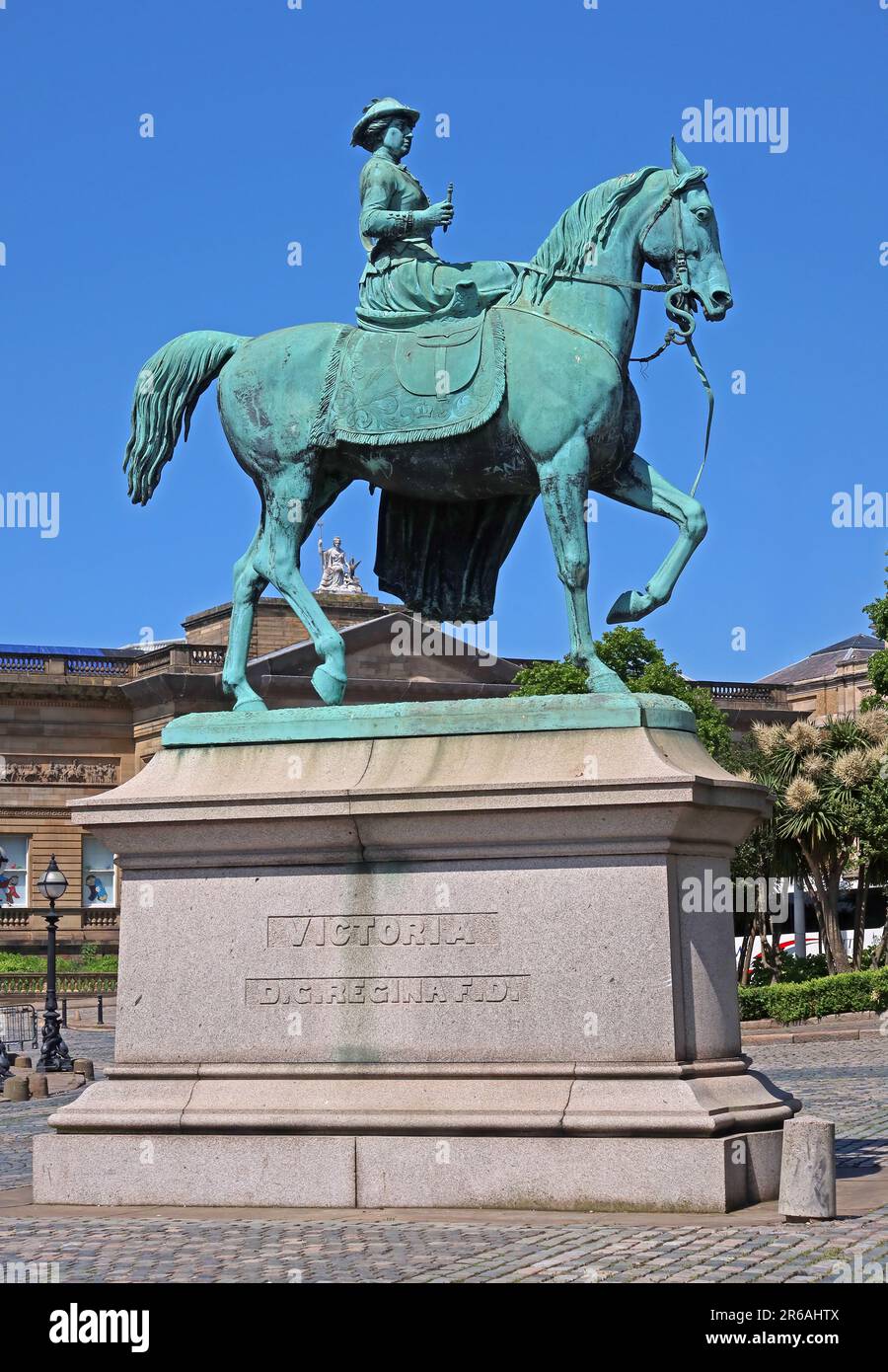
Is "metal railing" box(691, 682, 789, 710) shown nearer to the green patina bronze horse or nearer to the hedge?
the hedge

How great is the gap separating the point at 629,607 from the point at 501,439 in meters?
1.37

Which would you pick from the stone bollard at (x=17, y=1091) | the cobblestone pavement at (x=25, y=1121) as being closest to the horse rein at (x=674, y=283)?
the cobblestone pavement at (x=25, y=1121)

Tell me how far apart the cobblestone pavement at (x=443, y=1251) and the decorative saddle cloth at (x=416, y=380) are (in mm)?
5021

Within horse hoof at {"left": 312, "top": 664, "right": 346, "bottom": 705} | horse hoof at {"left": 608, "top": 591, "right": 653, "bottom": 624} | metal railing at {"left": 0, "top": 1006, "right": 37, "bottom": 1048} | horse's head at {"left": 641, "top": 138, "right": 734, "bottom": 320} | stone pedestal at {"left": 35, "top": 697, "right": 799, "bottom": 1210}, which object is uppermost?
horse's head at {"left": 641, "top": 138, "right": 734, "bottom": 320}

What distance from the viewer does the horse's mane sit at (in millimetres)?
12539

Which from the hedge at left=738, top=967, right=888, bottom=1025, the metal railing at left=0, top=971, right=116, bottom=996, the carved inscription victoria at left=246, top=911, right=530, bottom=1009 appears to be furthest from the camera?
the metal railing at left=0, top=971, right=116, bottom=996

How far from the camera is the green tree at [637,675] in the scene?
4672 cm

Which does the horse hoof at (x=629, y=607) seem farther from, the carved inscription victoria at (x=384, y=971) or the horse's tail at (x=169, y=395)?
the horse's tail at (x=169, y=395)

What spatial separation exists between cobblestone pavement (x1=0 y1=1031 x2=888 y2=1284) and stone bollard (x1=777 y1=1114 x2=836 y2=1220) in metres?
0.12

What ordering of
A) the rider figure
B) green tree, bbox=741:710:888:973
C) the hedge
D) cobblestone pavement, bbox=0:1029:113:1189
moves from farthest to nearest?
green tree, bbox=741:710:888:973 → the hedge → cobblestone pavement, bbox=0:1029:113:1189 → the rider figure

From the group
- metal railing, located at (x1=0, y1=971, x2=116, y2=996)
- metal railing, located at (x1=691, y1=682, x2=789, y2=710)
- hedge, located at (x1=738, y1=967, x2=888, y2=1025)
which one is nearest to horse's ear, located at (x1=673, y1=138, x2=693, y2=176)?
hedge, located at (x1=738, y1=967, x2=888, y2=1025)

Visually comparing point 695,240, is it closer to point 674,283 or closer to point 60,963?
point 674,283

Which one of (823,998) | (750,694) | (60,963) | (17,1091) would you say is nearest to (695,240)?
(17,1091)
